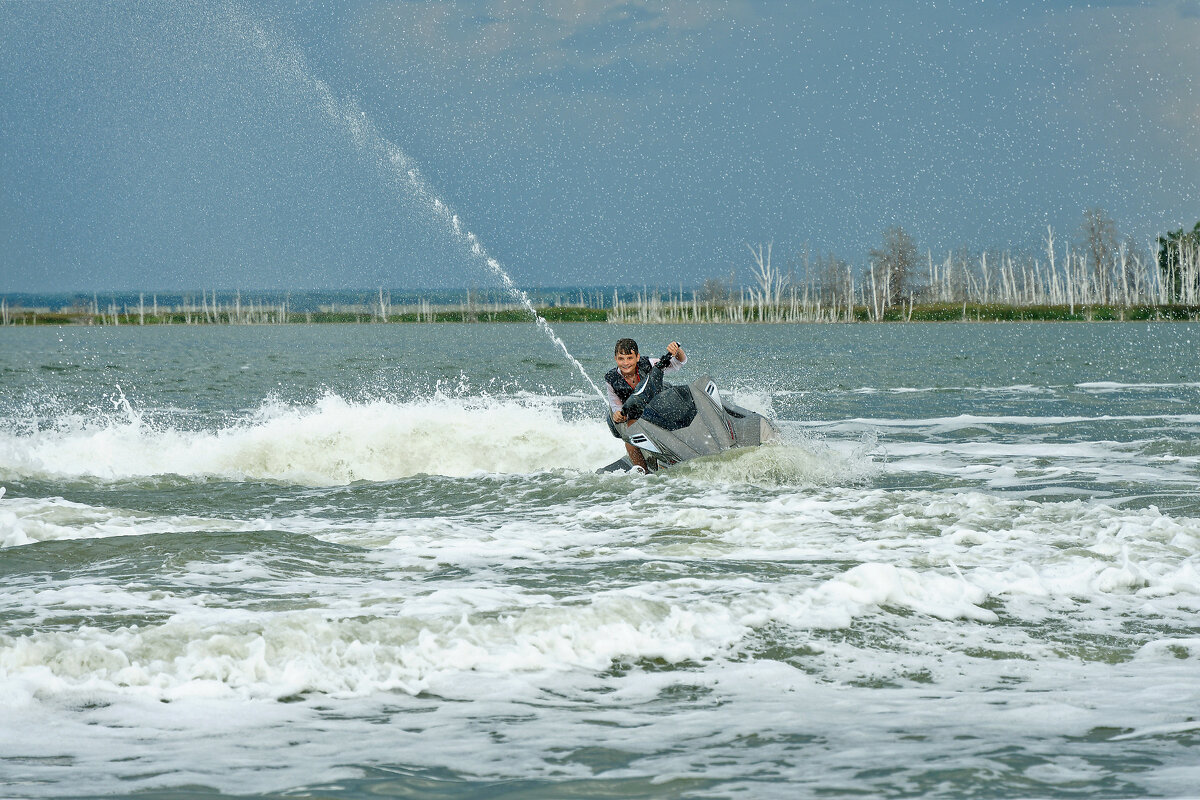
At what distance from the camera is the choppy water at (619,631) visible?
188 inches

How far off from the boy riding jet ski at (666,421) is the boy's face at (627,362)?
5 cm

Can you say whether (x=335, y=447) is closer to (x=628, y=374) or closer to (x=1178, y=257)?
(x=628, y=374)

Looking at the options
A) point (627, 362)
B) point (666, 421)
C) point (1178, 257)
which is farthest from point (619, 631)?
point (1178, 257)

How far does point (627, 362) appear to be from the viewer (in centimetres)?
1367

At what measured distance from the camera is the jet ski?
14273mm

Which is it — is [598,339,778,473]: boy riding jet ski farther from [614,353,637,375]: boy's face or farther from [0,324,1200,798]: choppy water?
[0,324,1200,798]: choppy water

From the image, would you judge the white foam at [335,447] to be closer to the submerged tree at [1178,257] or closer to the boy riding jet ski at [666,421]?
the boy riding jet ski at [666,421]

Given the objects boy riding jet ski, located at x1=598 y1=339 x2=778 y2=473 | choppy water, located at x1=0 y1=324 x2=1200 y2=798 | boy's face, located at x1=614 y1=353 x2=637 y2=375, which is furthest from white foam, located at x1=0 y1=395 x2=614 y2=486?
boy's face, located at x1=614 y1=353 x2=637 y2=375

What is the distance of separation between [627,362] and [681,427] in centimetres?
128

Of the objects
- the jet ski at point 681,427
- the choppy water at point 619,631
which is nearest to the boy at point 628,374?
the jet ski at point 681,427

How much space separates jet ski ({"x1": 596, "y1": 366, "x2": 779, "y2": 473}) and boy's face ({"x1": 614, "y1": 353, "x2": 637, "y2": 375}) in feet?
1.75

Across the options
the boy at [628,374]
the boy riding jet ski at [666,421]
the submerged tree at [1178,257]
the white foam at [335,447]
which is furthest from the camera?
the submerged tree at [1178,257]

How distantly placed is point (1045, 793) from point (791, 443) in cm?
1089

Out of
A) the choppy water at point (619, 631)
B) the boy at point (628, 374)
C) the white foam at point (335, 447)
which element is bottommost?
the choppy water at point (619, 631)
